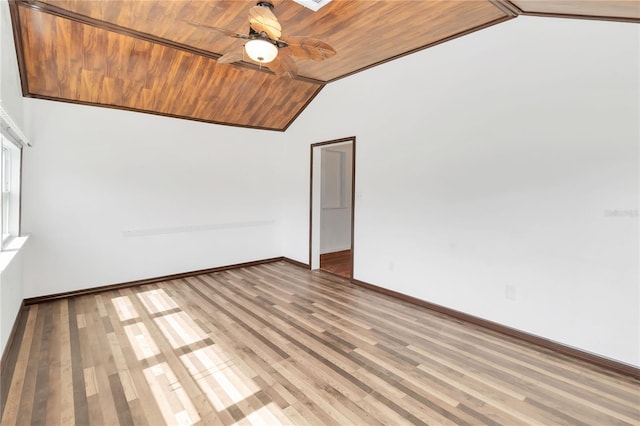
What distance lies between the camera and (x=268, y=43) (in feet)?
7.73

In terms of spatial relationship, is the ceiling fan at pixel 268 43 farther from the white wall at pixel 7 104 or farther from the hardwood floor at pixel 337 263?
the hardwood floor at pixel 337 263

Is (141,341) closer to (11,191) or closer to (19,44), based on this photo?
(11,191)

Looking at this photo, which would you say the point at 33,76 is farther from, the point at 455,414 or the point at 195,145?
the point at 455,414

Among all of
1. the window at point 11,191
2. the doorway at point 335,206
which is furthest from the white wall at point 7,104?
the doorway at point 335,206

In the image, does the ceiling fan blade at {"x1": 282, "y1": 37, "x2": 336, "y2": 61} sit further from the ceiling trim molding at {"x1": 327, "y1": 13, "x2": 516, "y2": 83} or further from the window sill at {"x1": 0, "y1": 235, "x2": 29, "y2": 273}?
the window sill at {"x1": 0, "y1": 235, "x2": 29, "y2": 273}

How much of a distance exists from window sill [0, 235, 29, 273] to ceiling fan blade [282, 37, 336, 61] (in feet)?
9.08

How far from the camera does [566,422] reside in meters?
1.92

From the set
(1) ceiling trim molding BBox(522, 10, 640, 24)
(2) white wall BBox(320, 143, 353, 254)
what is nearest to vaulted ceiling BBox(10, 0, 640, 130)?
(1) ceiling trim molding BBox(522, 10, 640, 24)

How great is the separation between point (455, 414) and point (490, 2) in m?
3.23

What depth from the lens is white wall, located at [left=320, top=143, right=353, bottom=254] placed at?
21.9ft

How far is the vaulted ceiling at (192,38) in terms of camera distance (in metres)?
2.68

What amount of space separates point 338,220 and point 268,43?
4877 mm

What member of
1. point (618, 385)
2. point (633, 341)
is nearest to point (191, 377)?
point (618, 385)

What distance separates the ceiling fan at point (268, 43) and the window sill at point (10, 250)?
2.33m
